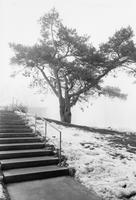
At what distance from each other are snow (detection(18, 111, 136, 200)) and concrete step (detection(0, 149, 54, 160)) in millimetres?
666

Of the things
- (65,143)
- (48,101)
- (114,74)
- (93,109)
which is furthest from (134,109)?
(65,143)

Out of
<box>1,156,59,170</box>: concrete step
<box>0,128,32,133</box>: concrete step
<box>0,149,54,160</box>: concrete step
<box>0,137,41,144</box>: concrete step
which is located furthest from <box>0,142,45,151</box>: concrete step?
<box>0,128,32,133</box>: concrete step

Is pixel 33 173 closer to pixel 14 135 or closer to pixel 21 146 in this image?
pixel 21 146

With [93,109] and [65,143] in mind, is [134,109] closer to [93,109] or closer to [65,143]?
[93,109]

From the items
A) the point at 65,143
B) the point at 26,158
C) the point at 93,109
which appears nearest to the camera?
the point at 26,158

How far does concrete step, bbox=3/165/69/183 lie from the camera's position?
5.44 metres

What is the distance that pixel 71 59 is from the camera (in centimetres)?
1655

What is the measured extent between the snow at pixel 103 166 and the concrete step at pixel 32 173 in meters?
0.49

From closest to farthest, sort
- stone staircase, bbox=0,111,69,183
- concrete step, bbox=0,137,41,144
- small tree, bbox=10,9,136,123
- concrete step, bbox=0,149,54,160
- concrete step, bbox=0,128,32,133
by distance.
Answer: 1. stone staircase, bbox=0,111,69,183
2. concrete step, bbox=0,149,54,160
3. concrete step, bbox=0,137,41,144
4. concrete step, bbox=0,128,32,133
5. small tree, bbox=10,9,136,123

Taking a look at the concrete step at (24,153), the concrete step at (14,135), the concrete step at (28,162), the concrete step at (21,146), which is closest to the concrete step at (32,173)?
the concrete step at (28,162)

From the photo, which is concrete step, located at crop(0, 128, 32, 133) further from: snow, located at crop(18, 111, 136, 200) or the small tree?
the small tree

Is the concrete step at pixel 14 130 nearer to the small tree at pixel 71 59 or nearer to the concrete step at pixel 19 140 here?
the concrete step at pixel 19 140

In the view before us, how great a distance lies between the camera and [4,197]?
4.33 meters

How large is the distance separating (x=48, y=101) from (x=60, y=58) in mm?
61673
